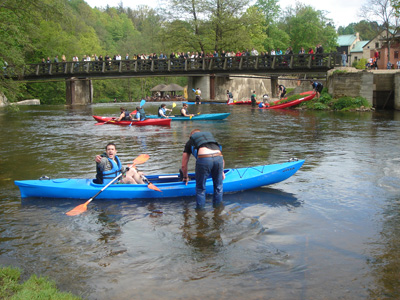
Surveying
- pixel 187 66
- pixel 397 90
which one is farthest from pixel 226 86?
pixel 397 90

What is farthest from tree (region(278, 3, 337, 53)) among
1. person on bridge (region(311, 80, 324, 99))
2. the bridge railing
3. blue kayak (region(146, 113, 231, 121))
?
blue kayak (region(146, 113, 231, 121))

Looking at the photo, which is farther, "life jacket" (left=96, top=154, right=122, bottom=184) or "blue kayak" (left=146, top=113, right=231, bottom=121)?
"blue kayak" (left=146, top=113, right=231, bottom=121)

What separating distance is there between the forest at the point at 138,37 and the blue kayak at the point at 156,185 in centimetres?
556

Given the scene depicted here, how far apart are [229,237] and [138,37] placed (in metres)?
71.4

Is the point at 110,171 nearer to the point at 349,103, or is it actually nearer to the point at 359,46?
the point at 349,103

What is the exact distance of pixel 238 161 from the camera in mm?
11367

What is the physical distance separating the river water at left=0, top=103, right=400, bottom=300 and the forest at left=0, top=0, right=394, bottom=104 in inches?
182

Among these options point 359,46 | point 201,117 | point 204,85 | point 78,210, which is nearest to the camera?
point 78,210

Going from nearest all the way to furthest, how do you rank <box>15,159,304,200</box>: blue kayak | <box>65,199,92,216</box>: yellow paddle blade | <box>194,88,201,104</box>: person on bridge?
<box>65,199,92,216</box>: yellow paddle blade → <box>15,159,304,200</box>: blue kayak → <box>194,88,201,104</box>: person on bridge

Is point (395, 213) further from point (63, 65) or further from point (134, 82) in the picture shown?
point (134, 82)

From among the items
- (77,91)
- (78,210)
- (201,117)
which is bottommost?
(78,210)

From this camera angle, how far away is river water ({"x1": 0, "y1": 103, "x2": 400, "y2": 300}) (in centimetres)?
477

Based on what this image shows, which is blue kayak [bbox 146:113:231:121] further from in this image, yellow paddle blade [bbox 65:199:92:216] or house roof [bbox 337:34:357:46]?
house roof [bbox 337:34:357:46]

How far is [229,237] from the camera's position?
617 centimetres
